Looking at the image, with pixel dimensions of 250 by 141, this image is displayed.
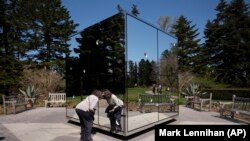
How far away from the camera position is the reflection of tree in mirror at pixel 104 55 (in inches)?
345

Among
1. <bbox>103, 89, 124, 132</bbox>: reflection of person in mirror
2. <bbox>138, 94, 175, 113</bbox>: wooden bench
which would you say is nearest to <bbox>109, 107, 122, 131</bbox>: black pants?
<bbox>103, 89, 124, 132</bbox>: reflection of person in mirror

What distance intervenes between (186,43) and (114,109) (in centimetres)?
4312

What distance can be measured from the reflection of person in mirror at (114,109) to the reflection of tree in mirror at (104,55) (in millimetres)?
239

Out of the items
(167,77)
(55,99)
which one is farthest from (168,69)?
(55,99)

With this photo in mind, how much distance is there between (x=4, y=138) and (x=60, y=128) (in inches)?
86.9

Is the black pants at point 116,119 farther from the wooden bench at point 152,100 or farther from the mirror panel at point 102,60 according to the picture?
the wooden bench at point 152,100

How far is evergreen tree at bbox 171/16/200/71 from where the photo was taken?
4895 cm

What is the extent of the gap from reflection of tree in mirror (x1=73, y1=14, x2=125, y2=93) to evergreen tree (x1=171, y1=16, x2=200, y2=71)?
121 ft

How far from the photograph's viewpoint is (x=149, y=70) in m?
10.2

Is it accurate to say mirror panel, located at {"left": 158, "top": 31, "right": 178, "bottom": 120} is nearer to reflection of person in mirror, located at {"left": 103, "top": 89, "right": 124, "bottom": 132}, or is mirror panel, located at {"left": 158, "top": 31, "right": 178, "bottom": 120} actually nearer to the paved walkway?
the paved walkway

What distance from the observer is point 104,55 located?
970cm

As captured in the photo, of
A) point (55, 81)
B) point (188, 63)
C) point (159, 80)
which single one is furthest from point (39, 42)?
point (159, 80)

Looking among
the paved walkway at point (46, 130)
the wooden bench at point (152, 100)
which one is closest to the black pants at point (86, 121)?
the paved walkway at point (46, 130)

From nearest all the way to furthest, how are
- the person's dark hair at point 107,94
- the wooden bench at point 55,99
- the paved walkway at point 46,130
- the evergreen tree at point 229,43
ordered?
the person's dark hair at point 107,94 → the paved walkway at point 46,130 → the wooden bench at point 55,99 → the evergreen tree at point 229,43
